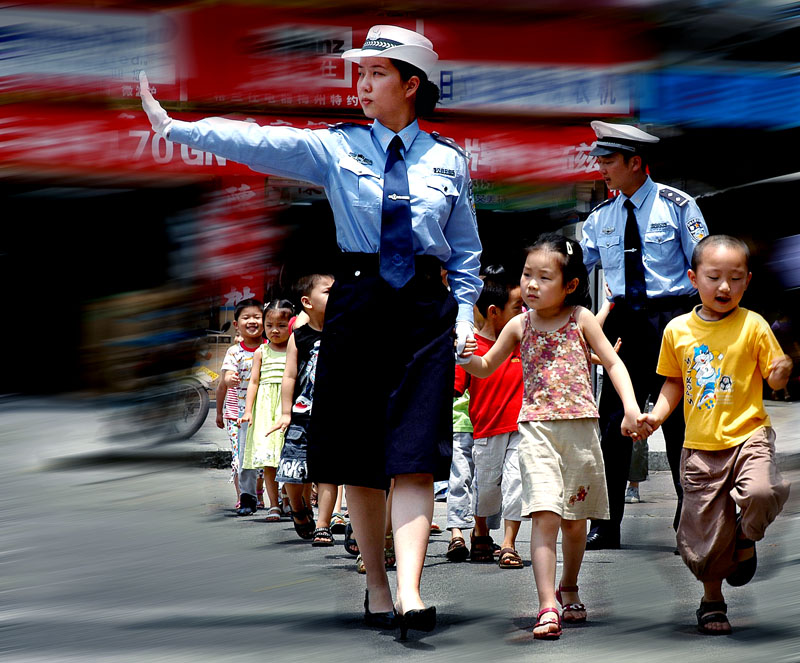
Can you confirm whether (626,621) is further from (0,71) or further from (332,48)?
(0,71)

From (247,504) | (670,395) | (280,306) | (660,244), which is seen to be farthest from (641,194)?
(247,504)

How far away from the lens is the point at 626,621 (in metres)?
3.08

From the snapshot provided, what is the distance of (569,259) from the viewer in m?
3.29

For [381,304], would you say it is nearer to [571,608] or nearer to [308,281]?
[571,608]

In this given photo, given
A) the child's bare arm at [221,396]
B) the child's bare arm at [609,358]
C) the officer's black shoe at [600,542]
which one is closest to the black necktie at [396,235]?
the child's bare arm at [609,358]

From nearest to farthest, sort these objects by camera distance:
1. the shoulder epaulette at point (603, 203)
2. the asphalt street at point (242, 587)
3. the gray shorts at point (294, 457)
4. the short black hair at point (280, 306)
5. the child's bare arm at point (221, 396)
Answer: the asphalt street at point (242, 587) < the shoulder epaulette at point (603, 203) < the gray shorts at point (294, 457) < the short black hair at point (280, 306) < the child's bare arm at point (221, 396)

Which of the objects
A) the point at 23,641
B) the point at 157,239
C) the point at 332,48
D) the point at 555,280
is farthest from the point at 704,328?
the point at 157,239

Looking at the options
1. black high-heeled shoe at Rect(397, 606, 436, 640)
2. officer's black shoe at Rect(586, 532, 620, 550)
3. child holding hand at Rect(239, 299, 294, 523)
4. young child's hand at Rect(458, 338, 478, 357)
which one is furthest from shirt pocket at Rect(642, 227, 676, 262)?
black high-heeled shoe at Rect(397, 606, 436, 640)

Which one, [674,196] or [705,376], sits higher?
Answer: [674,196]

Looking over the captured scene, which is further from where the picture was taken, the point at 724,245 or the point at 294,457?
the point at 294,457

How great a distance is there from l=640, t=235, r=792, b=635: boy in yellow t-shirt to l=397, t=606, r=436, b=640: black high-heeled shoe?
79 cm

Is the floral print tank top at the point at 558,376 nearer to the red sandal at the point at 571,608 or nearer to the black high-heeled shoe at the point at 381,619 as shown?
the red sandal at the point at 571,608

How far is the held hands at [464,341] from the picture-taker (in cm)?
317

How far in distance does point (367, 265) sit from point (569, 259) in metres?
0.68
